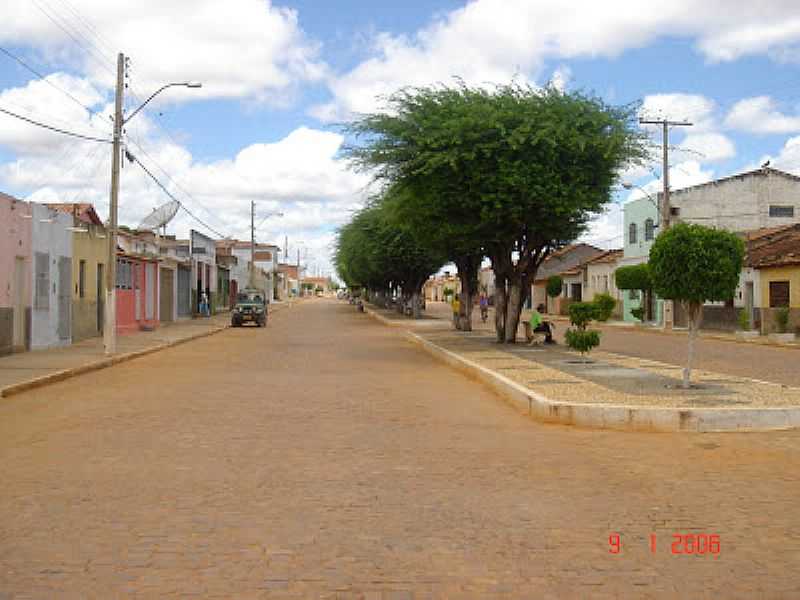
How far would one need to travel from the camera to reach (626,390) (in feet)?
44.4

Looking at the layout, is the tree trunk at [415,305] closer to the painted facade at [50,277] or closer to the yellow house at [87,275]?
the yellow house at [87,275]

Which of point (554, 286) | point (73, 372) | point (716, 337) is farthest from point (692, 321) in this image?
point (554, 286)

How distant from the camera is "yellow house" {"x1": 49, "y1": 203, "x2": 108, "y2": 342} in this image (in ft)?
88.4

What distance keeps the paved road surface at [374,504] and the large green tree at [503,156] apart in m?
10.7

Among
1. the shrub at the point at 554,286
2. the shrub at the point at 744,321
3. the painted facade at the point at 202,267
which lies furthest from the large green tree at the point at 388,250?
the shrub at the point at 744,321

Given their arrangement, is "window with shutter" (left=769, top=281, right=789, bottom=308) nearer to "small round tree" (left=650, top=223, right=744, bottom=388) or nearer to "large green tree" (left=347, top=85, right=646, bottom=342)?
"large green tree" (left=347, top=85, right=646, bottom=342)

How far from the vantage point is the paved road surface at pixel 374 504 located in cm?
509

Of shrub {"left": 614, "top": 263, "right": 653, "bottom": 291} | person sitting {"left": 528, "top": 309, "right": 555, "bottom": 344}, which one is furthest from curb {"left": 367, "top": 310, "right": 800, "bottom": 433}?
shrub {"left": 614, "top": 263, "right": 653, "bottom": 291}

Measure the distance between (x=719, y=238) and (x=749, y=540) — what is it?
763cm

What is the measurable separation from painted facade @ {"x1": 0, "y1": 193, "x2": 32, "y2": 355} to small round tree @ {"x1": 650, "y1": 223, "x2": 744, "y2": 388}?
50.8ft

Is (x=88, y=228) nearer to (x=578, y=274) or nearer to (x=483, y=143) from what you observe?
(x=483, y=143)

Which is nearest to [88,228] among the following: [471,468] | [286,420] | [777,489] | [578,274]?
[286,420]

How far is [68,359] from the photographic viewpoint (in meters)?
20.8

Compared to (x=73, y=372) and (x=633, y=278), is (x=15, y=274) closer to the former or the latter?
(x=73, y=372)
